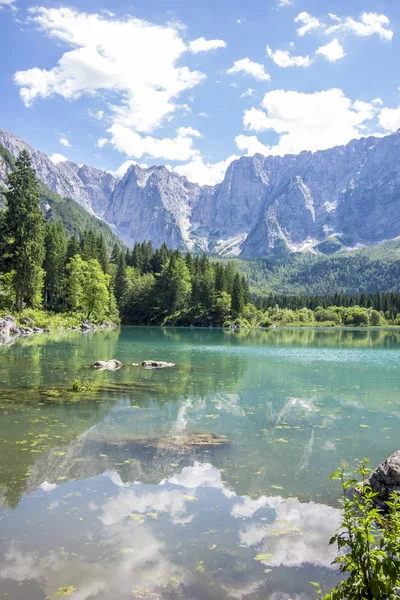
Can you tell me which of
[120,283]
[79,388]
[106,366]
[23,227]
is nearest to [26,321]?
[23,227]

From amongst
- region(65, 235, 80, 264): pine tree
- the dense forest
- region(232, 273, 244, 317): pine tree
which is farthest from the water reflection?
region(232, 273, 244, 317): pine tree

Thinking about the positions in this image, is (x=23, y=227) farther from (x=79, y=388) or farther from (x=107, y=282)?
(x=79, y=388)

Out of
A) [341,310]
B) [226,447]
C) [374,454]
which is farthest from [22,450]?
[341,310]

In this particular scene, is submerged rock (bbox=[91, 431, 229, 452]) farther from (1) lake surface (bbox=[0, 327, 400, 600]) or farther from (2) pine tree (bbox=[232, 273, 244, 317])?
(2) pine tree (bbox=[232, 273, 244, 317])

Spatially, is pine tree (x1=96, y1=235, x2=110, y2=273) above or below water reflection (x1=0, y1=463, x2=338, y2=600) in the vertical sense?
above

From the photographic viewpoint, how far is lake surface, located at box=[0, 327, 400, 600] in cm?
732

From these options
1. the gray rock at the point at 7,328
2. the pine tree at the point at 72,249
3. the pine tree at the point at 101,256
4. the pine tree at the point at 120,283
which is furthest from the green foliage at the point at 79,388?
the pine tree at the point at 120,283

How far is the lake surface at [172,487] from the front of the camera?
7320mm

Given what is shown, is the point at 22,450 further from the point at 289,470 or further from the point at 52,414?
the point at 289,470

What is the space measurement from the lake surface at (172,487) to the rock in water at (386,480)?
3.47 ft

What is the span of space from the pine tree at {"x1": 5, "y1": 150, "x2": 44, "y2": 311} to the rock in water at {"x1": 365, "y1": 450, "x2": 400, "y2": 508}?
6156cm

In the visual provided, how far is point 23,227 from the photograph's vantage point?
2537 inches

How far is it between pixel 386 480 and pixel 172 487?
5.02m

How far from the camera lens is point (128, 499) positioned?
10289 millimetres
